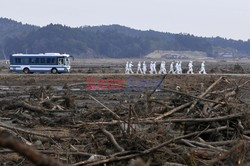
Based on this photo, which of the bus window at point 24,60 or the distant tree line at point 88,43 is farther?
the distant tree line at point 88,43

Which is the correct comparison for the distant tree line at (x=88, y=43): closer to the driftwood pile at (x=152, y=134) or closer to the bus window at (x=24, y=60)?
the bus window at (x=24, y=60)

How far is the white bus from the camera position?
4819cm

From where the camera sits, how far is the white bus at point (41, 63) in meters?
48.2

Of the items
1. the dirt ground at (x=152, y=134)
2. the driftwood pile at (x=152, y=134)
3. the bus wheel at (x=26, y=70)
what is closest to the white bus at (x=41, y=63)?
the bus wheel at (x=26, y=70)

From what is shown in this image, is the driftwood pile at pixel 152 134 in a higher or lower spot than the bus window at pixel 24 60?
higher

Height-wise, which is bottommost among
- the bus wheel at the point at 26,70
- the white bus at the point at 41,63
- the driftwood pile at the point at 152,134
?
the bus wheel at the point at 26,70

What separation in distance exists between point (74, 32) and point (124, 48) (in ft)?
69.4

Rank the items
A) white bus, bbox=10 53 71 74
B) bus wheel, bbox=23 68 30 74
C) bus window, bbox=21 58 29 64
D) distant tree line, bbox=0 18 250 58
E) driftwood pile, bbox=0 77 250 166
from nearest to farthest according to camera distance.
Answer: driftwood pile, bbox=0 77 250 166, white bus, bbox=10 53 71 74, bus window, bbox=21 58 29 64, bus wheel, bbox=23 68 30 74, distant tree line, bbox=0 18 250 58

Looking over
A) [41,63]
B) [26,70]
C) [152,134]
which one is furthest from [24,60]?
[152,134]

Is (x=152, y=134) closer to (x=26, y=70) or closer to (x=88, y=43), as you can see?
(x=26, y=70)

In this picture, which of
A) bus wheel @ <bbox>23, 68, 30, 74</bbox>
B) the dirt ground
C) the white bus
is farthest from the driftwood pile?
bus wheel @ <bbox>23, 68, 30, 74</bbox>

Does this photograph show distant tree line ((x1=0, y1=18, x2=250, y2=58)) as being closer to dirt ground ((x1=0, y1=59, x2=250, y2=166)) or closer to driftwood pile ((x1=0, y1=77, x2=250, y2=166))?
driftwood pile ((x1=0, y1=77, x2=250, y2=166))

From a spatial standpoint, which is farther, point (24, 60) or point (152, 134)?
point (24, 60)

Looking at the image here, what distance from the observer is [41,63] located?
48.5 m
